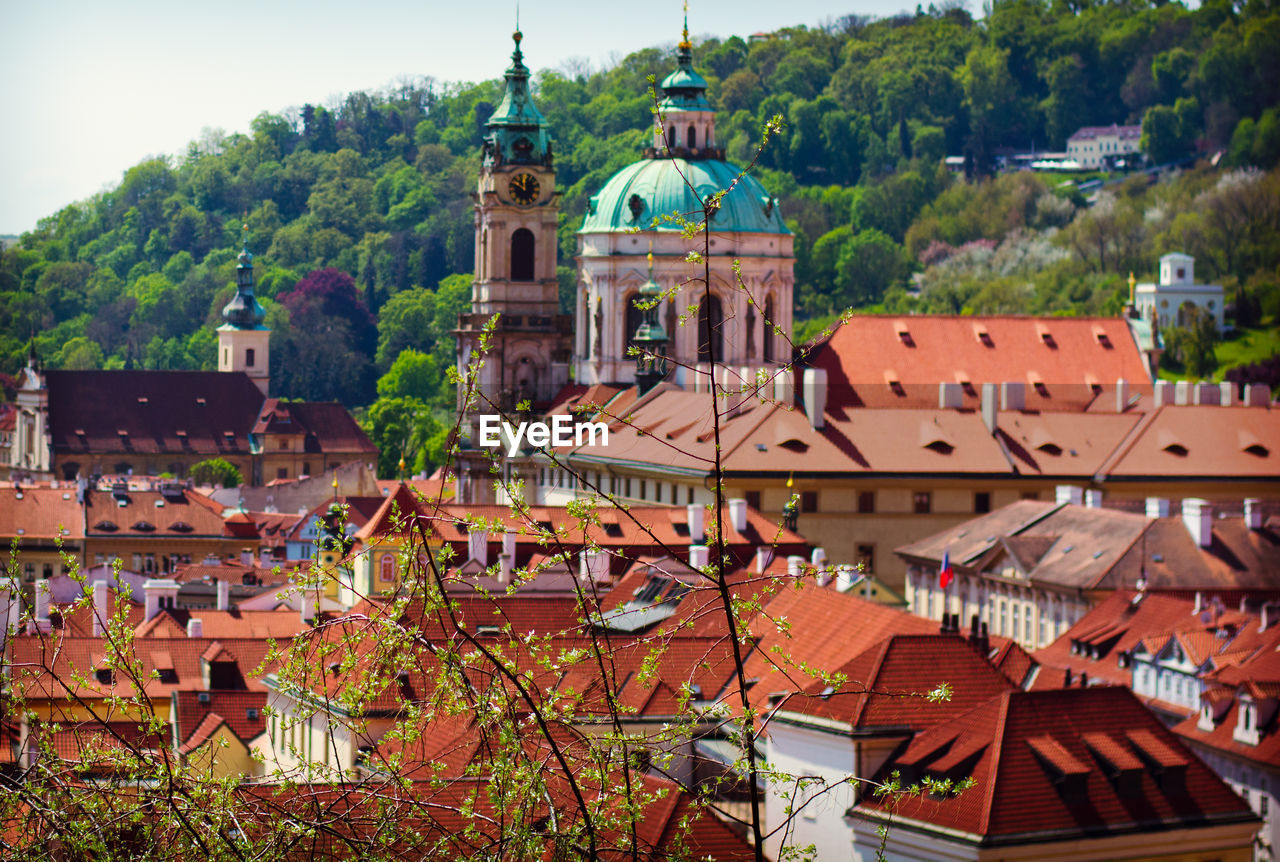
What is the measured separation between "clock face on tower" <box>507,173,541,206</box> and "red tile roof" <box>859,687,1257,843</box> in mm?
73299

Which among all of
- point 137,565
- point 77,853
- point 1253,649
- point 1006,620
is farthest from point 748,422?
point 77,853

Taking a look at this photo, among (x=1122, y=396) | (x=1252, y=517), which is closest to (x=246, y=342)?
(x=1122, y=396)

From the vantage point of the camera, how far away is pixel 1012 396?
3568 inches

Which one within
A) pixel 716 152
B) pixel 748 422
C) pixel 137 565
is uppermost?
pixel 716 152

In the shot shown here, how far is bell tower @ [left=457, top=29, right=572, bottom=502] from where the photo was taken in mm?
108375

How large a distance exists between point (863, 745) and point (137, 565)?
2645 inches

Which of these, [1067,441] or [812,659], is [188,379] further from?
[812,659]

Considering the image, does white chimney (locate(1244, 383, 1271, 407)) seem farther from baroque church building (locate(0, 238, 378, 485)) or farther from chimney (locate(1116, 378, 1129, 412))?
baroque church building (locate(0, 238, 378, 485))

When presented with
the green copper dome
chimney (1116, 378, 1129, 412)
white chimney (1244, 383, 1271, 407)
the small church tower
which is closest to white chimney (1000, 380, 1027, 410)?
chimney (1116, 378, 1129, 412)

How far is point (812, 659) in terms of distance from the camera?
42531 millimetres

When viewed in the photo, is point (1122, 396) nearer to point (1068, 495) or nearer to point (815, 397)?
point (815, 397)

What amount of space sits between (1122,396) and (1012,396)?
6851 millimetres

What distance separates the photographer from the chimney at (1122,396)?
95.1m

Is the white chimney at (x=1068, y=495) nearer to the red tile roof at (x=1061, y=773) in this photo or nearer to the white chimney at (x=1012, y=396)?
the white chimney at (x=1012, y=396)
